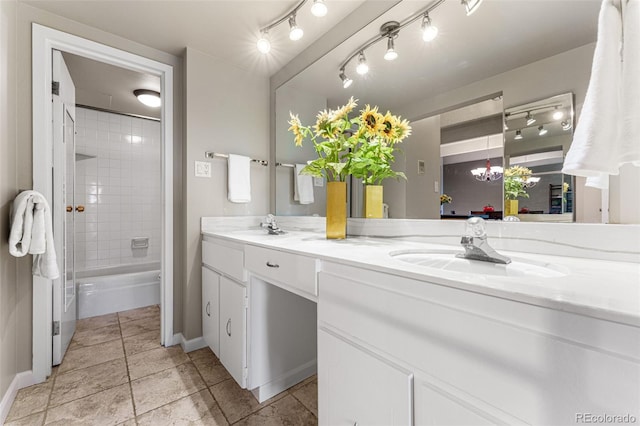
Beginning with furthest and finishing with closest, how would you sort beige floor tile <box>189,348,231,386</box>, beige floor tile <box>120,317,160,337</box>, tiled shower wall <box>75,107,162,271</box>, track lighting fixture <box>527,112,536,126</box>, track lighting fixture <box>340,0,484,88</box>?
tiled shower wall <box>75,107,162,271</box>
beige floor tile <box>120,317,160,337</box>
beige floor tile <box>189,348,231,386</box>
track lighting fixture <box>340,0,484,88</box>
track lighting fixture <box>527,112,536,126</box>

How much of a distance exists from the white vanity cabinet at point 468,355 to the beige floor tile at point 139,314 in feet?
7.52

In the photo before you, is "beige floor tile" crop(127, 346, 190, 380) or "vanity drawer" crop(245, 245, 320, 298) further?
"beige floor tile" crop(127, 346, 190, 380)

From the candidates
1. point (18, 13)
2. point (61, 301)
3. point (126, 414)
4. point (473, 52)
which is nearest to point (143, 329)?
point (61, 301)

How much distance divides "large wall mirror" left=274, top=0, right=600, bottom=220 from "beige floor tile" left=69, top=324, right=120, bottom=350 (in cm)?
210

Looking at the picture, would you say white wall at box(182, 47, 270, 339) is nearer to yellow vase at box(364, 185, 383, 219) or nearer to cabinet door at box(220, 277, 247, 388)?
cabinet door at box(220, 277, 247, 388)

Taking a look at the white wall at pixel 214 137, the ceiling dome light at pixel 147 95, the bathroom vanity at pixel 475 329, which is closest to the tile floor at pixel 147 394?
the white wall at pixel 214 137

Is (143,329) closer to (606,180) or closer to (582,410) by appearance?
(582,410)

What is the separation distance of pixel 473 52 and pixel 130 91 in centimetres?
291

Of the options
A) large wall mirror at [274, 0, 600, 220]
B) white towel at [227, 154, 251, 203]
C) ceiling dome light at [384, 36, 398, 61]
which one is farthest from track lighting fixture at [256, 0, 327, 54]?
white towel at [227, 154, 251, 203]

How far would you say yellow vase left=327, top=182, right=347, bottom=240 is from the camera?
1362 millimetres

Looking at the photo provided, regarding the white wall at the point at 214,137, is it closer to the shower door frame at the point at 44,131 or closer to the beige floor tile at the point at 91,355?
the beige floor tile at the point at 91,355

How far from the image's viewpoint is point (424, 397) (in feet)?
1.97

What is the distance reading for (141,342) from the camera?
6.39 ft

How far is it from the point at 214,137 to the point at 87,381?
166 centimetres
